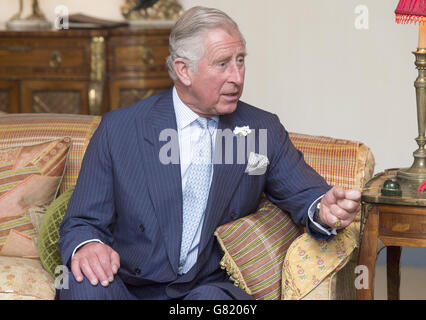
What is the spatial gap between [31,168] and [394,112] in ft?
7.95

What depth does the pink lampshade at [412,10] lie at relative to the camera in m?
2.29

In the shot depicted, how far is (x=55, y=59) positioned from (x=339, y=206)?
3349 millimetres

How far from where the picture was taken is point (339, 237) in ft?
7.10

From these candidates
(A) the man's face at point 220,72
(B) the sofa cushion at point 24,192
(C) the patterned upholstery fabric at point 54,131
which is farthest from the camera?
(C) the patterned upholstery fabric at point 54,131

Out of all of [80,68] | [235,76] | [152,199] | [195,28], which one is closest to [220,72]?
[235,76]

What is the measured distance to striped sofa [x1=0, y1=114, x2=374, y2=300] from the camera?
2109 millimetres

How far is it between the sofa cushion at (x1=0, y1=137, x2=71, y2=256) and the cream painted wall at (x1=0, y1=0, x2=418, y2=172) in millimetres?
2101

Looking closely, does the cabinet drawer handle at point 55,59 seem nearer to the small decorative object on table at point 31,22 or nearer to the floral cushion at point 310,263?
the small decorative object on table at point 31,22

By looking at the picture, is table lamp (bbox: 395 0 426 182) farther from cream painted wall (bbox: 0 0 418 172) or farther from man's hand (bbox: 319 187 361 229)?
cream painted wall (bbox: 0 0 418 172)

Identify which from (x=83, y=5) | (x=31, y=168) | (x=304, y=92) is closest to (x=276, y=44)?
(x=304, y=92)

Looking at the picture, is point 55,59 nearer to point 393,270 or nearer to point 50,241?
point 50,241

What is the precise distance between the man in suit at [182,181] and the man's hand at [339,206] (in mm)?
54

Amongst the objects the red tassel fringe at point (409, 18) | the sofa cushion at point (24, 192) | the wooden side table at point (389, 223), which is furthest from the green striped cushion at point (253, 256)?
the red tassel fringe at point (409, 18)

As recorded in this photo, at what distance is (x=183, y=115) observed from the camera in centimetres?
230
